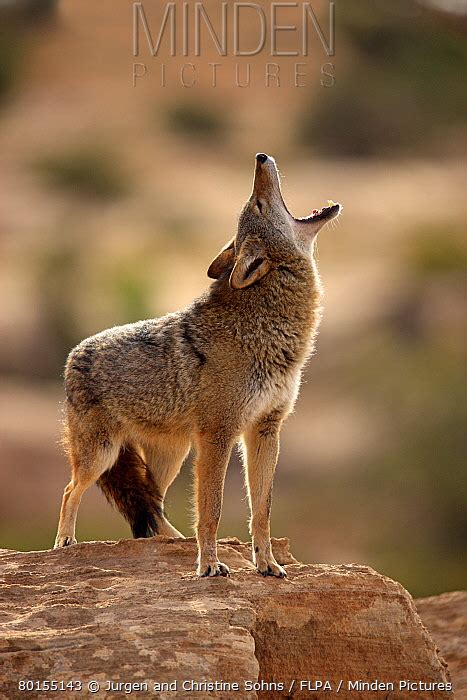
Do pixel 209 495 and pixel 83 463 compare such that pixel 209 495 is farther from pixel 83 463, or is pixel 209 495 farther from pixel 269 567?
pixel 83 463

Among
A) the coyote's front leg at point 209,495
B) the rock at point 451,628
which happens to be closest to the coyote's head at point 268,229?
the coyote's front leg at point 209,495

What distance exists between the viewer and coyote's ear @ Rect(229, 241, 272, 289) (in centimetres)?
988

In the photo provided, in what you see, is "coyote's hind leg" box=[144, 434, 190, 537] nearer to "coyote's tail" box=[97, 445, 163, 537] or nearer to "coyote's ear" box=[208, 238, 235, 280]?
"coyote's tail" box=[97, 445, 163, 537]

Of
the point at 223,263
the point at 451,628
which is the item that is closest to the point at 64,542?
the point at 223,263

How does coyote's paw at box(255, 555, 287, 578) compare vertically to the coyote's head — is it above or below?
below

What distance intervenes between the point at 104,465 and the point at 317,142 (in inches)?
2026

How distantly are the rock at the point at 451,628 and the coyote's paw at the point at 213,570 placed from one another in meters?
2.99


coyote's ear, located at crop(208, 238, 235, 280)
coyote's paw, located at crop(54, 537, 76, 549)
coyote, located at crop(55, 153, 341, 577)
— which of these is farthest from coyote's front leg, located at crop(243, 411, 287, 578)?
coyote's paw, located at crop(54, 537, 76, 549)

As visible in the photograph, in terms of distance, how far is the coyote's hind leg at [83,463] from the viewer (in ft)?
33.8

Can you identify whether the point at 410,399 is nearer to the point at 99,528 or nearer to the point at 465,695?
the point at 99,528

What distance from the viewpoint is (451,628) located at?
1234 cm

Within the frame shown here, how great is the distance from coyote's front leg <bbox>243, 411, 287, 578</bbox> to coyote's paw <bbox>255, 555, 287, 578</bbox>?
0.04 feet

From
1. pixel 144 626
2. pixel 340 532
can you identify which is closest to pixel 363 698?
pixel 144 626

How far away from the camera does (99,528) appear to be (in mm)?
27078
